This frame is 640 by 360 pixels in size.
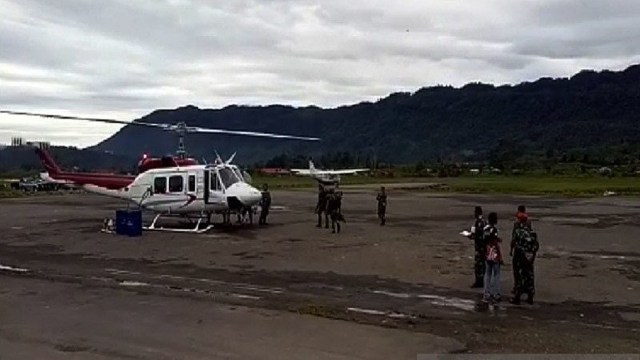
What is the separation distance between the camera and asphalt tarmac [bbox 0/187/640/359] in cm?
941

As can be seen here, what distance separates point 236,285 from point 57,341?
16.5ft

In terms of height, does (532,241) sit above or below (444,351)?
above

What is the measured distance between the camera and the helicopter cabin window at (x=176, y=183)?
25.9 metres

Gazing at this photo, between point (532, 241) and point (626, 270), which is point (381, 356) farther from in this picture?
point (626, 270)

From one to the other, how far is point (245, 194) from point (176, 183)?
2.66m

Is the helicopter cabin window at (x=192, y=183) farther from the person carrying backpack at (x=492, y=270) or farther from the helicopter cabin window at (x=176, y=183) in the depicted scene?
the person carrying backpack at (x=492, y=270)

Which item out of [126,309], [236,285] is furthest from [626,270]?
[126,309]

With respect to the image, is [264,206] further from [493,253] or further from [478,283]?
[493,253]

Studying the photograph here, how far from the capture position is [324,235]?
23500 mm

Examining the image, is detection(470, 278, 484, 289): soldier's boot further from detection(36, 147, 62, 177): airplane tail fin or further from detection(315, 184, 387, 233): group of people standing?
detection(36, 147, 62, 177): airplane tail fin

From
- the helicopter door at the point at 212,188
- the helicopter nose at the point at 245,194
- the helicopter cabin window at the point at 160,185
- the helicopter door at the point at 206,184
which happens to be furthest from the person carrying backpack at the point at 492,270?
the helicopter cabin window at the point at 160,185

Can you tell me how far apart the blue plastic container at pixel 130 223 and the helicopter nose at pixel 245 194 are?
10.1 ft

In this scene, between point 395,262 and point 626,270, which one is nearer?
point 626,270

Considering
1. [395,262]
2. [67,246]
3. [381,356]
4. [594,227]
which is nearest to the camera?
[381,356]
